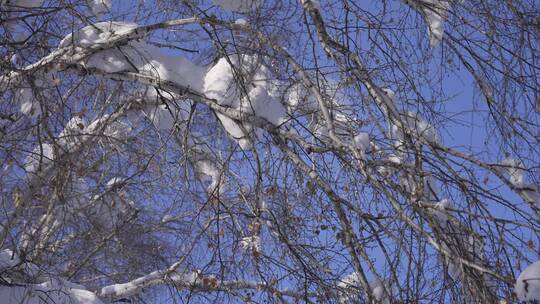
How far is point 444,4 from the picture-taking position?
377cm

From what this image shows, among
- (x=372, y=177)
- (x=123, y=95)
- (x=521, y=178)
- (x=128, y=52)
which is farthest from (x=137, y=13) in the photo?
(x=521, y=178)

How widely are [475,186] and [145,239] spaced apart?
4.18 meters

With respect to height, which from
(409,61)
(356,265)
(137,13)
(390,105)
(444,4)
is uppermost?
(137,13)

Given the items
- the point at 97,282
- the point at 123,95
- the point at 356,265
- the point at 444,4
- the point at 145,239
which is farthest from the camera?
the point at 97,282

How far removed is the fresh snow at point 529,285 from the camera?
2.21 meters

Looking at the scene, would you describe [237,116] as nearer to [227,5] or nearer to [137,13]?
[227,5]

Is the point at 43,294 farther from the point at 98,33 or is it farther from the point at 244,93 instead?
the point at 244,93

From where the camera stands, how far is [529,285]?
222cm

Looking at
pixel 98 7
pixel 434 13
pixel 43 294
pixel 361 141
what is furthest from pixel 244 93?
Result: pixel 43 294

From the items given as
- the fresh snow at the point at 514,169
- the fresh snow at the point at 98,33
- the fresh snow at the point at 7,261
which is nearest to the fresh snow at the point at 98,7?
the fresh snow at the point at 98,33

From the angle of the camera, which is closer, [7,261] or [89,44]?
[89,44]

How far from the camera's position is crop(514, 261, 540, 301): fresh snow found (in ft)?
7.24

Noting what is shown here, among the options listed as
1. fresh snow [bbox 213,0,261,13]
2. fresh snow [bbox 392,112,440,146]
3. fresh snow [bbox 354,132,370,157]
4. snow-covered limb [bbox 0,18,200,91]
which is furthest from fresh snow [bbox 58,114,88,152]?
fresh snow [bbox 392,112,440,146]

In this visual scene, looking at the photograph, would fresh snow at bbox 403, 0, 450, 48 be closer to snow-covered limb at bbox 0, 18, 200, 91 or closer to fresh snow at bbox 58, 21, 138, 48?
snow-covered limb at bbox 0, 18, 200, 91
